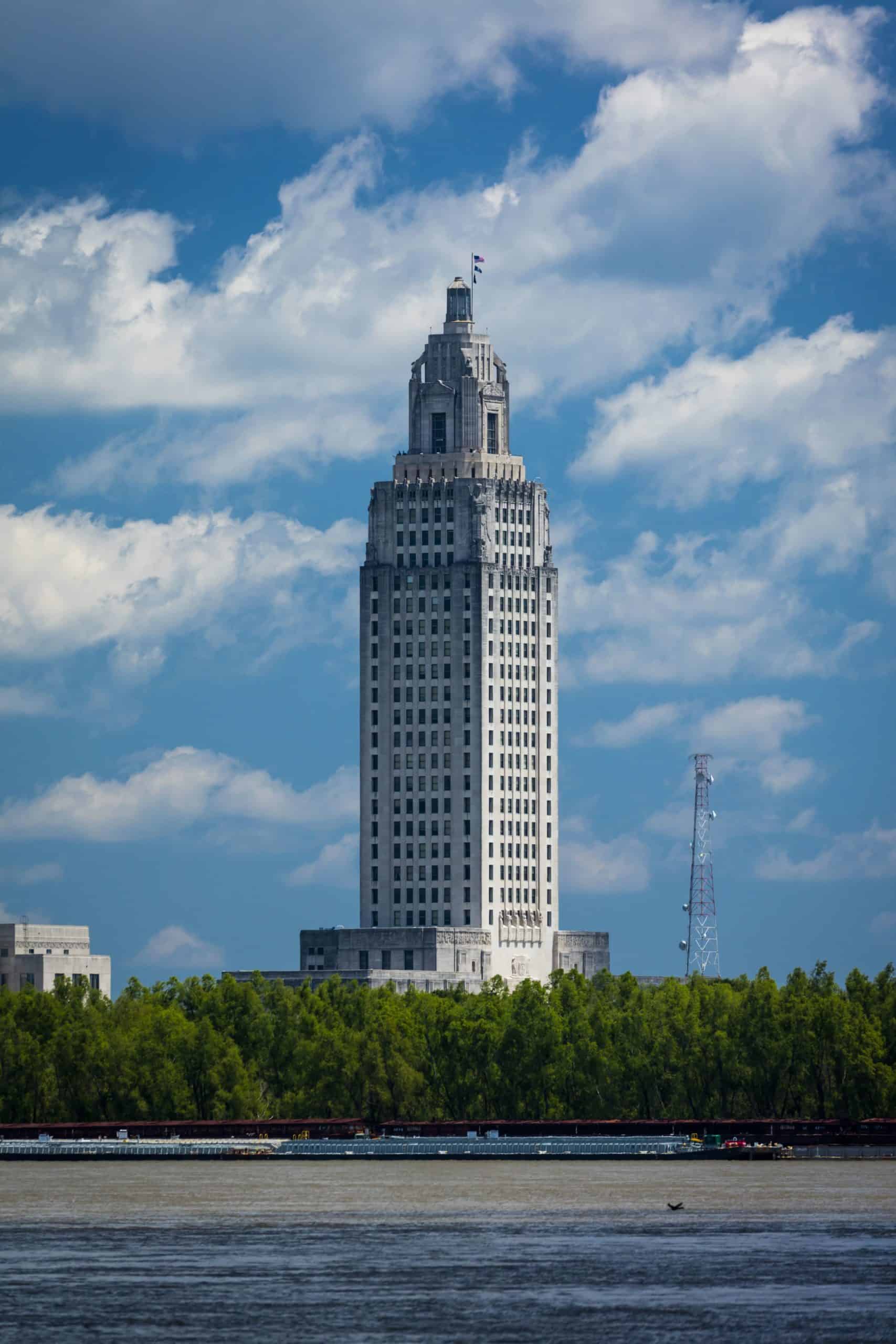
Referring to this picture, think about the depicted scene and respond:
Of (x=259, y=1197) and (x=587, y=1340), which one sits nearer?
(x=587, y=1340)

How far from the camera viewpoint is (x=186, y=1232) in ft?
495

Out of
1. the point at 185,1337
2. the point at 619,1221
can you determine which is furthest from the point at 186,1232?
the point at 185,1337

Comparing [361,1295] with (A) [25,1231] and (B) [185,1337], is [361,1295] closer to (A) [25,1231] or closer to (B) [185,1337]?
(B) [185,1337]

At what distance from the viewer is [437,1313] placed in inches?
4518

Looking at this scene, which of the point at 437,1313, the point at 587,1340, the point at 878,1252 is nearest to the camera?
the point at 587,1340

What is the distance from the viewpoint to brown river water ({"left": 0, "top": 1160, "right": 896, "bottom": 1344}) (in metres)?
112

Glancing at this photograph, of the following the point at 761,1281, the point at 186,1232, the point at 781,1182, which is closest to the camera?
the point at 761,1281

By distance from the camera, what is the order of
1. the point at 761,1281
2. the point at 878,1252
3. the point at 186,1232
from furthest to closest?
the point at 186,1232 → the point at 878,1252 → the point at 761,1281

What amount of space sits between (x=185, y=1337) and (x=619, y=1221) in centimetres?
4967

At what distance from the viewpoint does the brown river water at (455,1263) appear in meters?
112

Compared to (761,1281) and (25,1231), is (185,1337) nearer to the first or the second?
(761,1281)

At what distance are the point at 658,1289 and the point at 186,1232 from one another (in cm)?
3629

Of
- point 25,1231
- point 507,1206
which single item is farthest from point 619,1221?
point 25,1231

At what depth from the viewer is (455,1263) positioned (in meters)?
133
